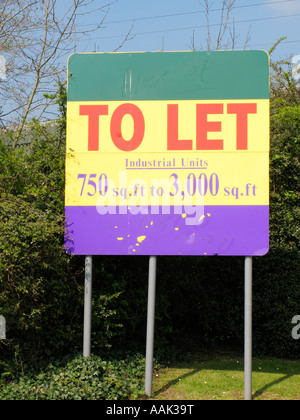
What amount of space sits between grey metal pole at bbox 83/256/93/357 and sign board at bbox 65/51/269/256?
0.21 metres

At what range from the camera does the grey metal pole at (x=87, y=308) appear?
592cm

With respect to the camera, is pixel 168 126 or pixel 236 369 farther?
pixel 236 369

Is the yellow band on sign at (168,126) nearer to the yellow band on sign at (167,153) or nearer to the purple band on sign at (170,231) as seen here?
the yellow band on sign at (167,153)

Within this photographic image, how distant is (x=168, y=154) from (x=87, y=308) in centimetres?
203

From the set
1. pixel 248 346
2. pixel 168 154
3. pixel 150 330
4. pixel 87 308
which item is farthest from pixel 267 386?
pixel 168 154

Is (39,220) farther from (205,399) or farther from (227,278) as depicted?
(227,278)

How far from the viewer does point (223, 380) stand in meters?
6.35

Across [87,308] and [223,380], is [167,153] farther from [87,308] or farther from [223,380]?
[223,380]

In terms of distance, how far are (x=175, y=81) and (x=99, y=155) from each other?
1247 mm

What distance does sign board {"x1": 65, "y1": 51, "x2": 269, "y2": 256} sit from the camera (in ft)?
19.0

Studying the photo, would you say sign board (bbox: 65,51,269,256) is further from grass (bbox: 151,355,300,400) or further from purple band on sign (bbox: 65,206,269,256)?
grass (bbox: 151,355,300,400)

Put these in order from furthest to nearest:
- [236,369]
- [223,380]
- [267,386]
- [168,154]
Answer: [236,369] < [223,380] < [267,386] < [168,154]

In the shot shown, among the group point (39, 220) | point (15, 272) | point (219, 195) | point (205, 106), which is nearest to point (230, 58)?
point (205, 106)

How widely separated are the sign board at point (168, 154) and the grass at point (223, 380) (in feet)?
5.31
